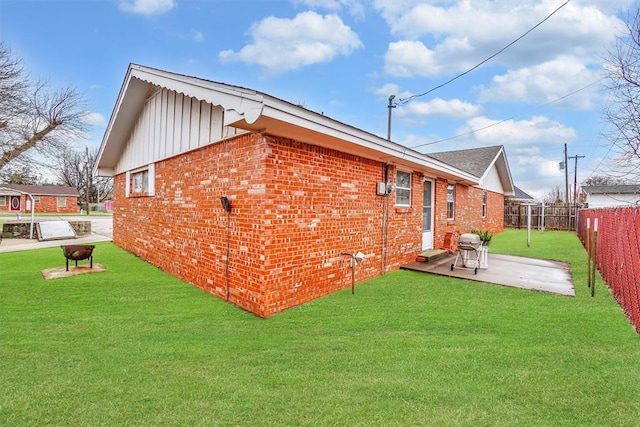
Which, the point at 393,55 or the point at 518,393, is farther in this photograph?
the point at 393,55

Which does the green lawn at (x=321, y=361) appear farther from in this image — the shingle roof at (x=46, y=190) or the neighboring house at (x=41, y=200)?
the neighboring house at (x=41, y=200)

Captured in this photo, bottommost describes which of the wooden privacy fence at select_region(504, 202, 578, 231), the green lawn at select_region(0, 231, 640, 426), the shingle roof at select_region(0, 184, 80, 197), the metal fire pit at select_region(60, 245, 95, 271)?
the green lawn at select_region(0, 231, 640, 426)

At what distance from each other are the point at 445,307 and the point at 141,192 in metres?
8.29

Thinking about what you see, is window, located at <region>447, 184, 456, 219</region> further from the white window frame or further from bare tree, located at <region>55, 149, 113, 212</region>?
bare tree, located at <region>55, 149, 113, 212</region>

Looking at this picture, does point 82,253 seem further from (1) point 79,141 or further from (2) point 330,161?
(1) point 79,141

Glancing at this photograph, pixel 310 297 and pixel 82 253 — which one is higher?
pixel 82 253

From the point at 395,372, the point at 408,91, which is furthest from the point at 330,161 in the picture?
the point at 408,91

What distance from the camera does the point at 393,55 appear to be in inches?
587

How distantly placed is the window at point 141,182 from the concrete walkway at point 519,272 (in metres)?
6.52

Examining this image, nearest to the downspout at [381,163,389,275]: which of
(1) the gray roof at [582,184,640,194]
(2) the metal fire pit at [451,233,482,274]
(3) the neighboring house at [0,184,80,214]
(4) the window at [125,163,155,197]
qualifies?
(2) the metal fire pit at [451,233,482,274]

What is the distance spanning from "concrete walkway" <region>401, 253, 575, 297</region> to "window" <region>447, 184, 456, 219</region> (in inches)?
107

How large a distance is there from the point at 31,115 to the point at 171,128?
16.7 meters

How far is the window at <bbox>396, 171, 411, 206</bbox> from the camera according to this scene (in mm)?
8459

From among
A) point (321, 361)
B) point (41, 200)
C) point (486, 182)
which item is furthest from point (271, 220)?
point (41, 200)
